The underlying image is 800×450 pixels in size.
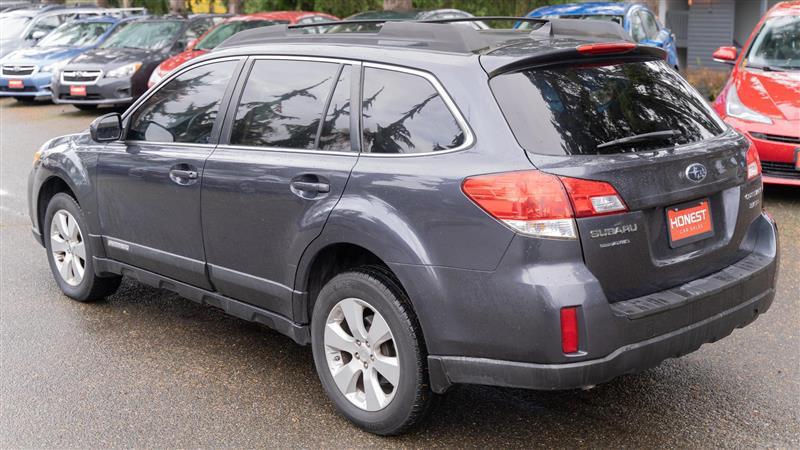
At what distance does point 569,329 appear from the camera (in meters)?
3.53

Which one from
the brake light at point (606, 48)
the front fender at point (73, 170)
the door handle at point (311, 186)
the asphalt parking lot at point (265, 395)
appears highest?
the brake light at point (606, 48)

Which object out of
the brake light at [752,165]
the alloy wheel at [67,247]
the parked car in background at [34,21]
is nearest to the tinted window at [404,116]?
the brake light at [752,165]

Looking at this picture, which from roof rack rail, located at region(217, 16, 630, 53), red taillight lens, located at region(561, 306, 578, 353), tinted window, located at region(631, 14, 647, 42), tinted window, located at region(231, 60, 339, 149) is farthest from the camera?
tinted window, located at region(631, 14, 647, 42)

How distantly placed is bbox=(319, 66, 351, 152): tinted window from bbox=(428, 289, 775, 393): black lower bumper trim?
43.6 inches

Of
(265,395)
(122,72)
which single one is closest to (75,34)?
(122,72)

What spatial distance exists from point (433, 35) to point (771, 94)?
5491mm

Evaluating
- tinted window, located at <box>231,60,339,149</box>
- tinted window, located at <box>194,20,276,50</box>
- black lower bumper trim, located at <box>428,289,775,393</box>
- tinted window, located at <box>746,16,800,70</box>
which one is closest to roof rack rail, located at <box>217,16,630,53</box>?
tinted window, located at <box>231,60,339,149</box>

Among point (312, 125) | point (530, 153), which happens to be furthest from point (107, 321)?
point (530, 153)

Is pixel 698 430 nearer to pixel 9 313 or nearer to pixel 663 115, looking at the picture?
pixel 663 115

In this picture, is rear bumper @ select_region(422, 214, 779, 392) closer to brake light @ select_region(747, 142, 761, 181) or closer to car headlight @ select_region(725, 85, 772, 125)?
brake light @ select_region(747, 142, 761, 181)

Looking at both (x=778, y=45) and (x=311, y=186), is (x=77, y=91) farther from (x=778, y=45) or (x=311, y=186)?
(x=311, y=186)

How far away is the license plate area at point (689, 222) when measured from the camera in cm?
385

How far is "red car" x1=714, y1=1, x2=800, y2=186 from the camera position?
8148 millimetres

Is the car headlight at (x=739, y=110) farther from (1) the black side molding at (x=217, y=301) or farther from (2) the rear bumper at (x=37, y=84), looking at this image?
(2) the rear bumper at (x=37, y=84)
